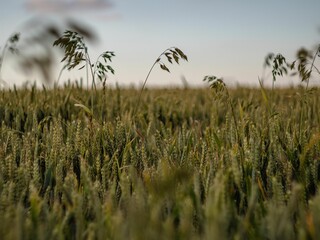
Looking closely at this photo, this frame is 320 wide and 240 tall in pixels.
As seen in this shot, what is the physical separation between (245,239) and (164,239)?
0.37 meters

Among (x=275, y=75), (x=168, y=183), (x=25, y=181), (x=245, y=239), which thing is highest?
(x=275, y=75)

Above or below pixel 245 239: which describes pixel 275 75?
above

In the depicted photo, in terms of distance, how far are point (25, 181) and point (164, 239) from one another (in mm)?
725

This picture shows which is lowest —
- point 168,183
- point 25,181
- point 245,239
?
point 245,239

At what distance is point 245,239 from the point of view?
1252 millimetres

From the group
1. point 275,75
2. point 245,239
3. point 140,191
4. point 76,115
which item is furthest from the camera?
point 76,115

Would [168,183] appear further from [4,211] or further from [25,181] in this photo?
[25,181]

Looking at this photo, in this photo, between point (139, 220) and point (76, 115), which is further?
point (76, 115)

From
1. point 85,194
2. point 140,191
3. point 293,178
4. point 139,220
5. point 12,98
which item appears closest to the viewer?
point 139,220

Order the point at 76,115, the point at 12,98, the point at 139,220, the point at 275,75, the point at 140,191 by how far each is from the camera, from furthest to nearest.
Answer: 1. the point at 12,98
2. the point at 76,115
3. the point at 275,75
4. the point at 140,191
5. the point at 139,220

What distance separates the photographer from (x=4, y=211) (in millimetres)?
1302

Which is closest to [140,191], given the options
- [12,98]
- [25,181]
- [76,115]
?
[25,181]

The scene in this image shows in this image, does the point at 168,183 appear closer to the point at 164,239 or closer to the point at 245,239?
the point at 164,239

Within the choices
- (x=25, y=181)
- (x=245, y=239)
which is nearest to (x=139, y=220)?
(x=245, y=239)
